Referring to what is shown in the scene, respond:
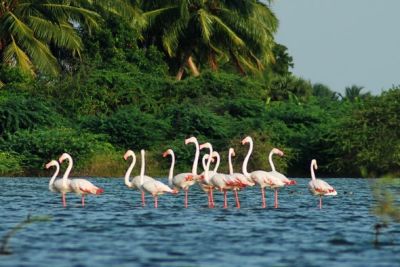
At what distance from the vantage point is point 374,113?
153 feet

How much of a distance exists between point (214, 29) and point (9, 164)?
55.1 ft

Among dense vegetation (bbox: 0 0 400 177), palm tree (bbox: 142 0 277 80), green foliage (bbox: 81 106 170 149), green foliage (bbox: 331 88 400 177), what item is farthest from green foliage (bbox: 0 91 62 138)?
green foliage (bbox: 331 88 400 177)

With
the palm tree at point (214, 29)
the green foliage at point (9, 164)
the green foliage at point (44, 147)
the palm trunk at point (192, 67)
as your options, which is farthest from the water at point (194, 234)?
the palm trunk at point (192, 67)

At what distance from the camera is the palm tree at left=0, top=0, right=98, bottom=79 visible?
154ft

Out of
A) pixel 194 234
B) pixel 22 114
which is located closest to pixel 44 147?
pixel 22 114

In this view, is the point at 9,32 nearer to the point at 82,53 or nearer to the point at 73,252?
the point at 82,53

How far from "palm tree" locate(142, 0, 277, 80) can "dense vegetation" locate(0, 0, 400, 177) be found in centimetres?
7

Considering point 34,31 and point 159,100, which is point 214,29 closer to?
point 159,100

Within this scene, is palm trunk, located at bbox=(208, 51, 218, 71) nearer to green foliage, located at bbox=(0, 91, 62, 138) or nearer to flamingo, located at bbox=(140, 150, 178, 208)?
green foliage, located at bbox=(0, 91, 62, 138)

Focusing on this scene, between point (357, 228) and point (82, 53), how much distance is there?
117ft

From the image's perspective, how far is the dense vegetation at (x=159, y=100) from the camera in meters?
45.3

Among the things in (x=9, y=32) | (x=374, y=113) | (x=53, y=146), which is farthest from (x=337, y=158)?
(x=9, y=32)

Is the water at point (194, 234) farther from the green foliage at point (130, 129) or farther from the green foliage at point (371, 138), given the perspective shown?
the green foliage at point (130, 129)

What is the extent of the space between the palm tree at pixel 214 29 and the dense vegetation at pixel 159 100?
72mm
